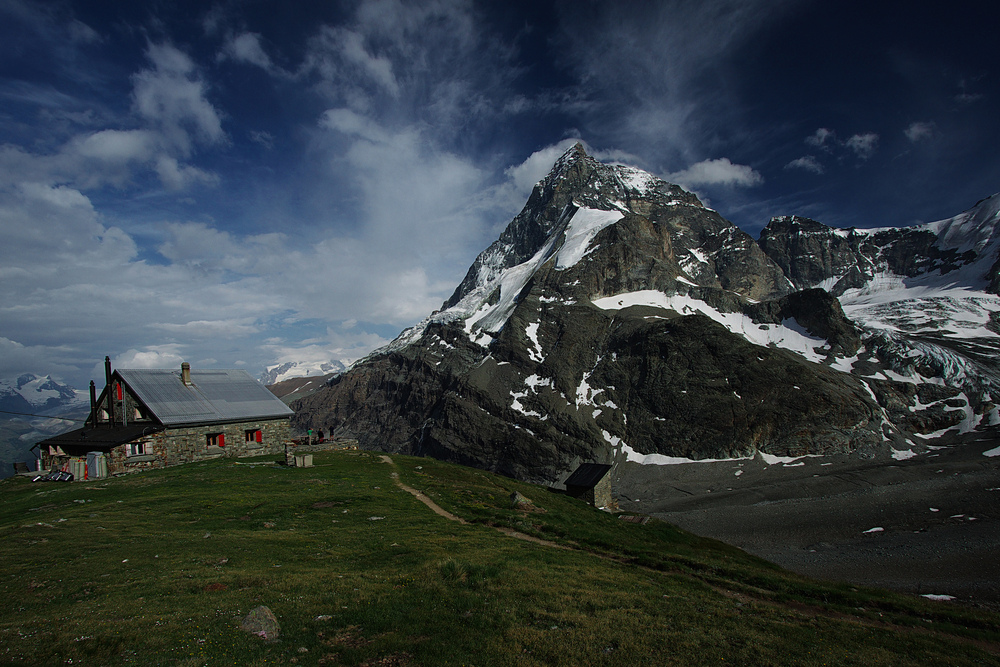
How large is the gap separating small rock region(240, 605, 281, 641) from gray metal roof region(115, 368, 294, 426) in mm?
40773

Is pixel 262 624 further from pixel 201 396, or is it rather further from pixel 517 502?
pixel 201 396

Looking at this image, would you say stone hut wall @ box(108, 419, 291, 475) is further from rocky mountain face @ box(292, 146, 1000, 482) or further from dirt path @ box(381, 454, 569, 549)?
rocky mountain face @ box(292, 146, 1000, 482)

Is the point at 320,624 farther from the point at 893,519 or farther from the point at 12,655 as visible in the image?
the point at 893,519

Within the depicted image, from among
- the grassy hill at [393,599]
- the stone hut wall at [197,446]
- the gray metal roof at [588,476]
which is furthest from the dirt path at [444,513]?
the gray metal roof at [588,476]

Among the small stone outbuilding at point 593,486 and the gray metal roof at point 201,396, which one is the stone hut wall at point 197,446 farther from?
the small stone outbuilding at point 593,486

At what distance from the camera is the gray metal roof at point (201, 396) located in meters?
46.1

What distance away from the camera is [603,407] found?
146 meters

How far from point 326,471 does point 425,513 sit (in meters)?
15.3

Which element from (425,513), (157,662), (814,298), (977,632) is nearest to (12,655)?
(157,662)

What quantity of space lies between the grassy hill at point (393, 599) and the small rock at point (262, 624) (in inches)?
11.2

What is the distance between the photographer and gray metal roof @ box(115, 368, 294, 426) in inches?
1815

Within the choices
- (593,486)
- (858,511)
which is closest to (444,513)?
(593,486)

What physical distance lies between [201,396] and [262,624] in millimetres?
47836

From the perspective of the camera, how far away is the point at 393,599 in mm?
14141
